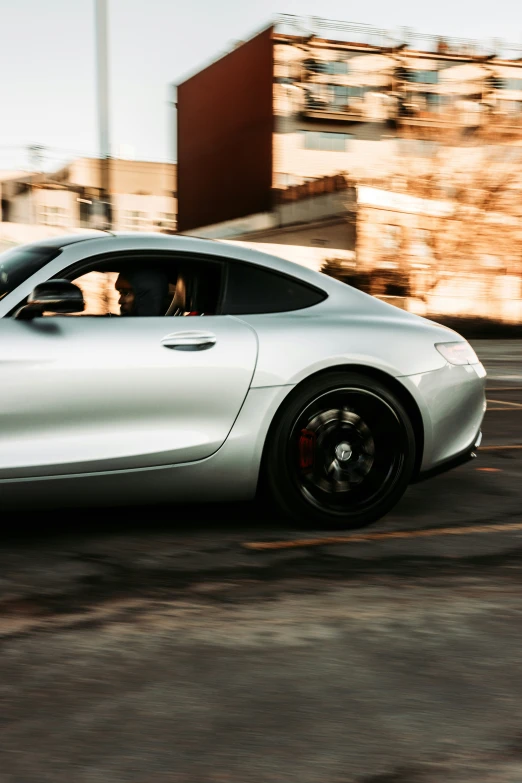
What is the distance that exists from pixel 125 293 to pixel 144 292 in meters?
0.09

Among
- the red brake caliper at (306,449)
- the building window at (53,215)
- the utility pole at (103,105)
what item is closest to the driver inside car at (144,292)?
the red brake caliper at (306,449)

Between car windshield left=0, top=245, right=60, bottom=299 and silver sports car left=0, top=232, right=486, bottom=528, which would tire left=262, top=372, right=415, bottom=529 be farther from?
car windshield left=0, top=245, right=60, bottom=299

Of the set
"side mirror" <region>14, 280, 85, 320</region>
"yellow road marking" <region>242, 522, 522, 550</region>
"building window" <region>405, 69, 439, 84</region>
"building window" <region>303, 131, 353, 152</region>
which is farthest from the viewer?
"building window" <region>405, 69, 439, 84</region>

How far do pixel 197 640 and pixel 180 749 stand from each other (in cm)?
84

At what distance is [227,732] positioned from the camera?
9.18 ft

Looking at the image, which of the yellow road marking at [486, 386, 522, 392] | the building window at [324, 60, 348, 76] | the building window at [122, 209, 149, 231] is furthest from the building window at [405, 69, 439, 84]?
the yellow road marking at [486, 386, 522, 392]

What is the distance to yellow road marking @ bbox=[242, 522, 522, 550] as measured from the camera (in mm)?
4891

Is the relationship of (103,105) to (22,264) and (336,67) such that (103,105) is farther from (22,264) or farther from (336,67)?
(336,67)

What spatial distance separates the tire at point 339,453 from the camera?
197 inches

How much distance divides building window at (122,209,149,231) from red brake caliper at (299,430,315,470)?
151ft

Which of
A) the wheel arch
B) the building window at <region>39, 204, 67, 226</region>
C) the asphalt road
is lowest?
the asphalt road

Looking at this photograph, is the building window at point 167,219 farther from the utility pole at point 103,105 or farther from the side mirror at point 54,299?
the side mirror at point 54,299

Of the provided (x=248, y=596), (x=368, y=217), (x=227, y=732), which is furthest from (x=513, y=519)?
(x=368, y=217)

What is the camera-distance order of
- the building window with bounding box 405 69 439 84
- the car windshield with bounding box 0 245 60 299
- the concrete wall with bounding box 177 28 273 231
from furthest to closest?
1. the building window with bounding box 405 69 439 84
2. the concrete wall with bounding box 177 28 273 231
3. the car windshield with bounding box 0 245 60 299
